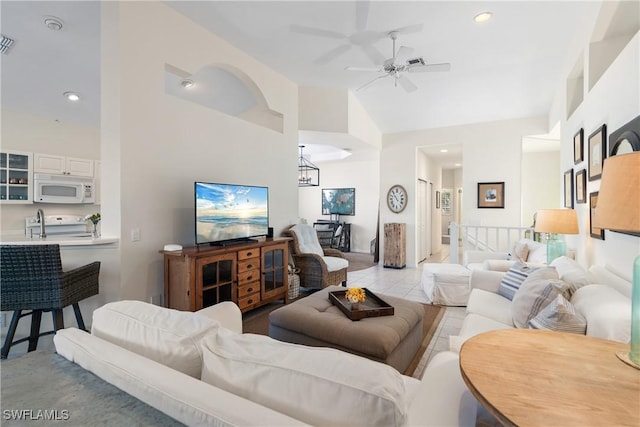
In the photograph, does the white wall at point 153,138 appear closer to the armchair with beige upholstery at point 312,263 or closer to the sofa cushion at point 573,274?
the armchair with beige upholstery at point 312,263

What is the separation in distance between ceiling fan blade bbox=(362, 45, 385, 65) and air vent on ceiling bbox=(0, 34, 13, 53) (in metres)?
3.80

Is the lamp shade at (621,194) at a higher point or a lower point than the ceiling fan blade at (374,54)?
lower

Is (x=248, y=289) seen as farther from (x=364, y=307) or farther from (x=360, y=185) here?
(x=360, y=185)

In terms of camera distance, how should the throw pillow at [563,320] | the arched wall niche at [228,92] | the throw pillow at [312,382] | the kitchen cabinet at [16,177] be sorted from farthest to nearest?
1. the kitchen cabinet at [16,177]
2. the arched wall niche at [228,92]
3. the throw pillow at [563,320]
4. the throw pillow at [312,382]

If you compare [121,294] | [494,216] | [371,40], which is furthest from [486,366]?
[494,216]

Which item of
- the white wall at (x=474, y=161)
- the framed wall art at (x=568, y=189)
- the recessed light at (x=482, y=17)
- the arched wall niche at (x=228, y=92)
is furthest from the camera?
the white wall at (x=474, y=161)

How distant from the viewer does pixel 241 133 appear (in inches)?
155

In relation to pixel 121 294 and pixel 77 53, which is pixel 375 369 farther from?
pixel 77 53

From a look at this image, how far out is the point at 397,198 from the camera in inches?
256

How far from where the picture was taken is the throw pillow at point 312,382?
2.32ft

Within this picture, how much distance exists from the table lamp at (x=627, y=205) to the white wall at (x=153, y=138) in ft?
10.7

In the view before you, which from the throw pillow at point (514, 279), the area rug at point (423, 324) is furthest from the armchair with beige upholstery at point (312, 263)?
the throw pillow at point (514, 279)

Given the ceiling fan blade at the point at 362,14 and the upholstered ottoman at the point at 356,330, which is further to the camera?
the ceiling fan blade at the point at 362,14

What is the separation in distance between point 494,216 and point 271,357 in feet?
19.4
